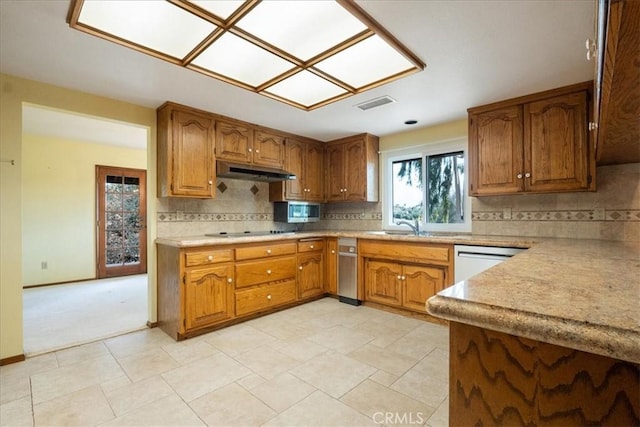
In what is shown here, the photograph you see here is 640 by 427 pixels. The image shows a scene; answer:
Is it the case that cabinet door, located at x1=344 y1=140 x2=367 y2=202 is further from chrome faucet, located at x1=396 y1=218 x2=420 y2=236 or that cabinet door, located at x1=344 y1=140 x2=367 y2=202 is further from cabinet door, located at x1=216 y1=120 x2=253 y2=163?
cabinet door, located at x1=216 y1=120 x2=253 y2=163

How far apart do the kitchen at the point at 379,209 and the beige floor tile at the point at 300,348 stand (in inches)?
59.1

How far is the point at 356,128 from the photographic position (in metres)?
3.97

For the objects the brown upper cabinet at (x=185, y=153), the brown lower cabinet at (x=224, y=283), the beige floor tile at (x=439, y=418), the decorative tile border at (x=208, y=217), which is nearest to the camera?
the beige floor tile at (x=439, y=418)

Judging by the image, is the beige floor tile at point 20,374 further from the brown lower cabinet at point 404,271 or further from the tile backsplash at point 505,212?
the brown lower cabinet at point 404,271

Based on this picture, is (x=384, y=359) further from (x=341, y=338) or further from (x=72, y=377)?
(x=72, y=377)

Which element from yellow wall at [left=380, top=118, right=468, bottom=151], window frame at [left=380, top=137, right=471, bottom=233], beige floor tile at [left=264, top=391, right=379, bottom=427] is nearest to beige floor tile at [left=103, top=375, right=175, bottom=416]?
beige floor tile at [left=264, top=391, right=379, bottom=427]

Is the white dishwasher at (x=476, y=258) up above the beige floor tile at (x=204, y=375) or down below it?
above

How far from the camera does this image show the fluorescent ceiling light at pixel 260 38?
1672 mm

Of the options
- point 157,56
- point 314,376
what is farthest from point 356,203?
point 157,56

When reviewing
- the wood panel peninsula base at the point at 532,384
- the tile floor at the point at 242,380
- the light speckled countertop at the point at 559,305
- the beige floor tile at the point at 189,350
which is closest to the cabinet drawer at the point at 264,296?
the tile floor at the point at 242,380

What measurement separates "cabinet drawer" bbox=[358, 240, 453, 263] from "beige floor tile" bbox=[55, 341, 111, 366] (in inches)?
108

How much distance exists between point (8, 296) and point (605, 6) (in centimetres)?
371

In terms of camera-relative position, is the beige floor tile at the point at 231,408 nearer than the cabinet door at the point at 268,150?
Yes

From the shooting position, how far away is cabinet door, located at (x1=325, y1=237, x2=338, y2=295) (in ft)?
13.2
